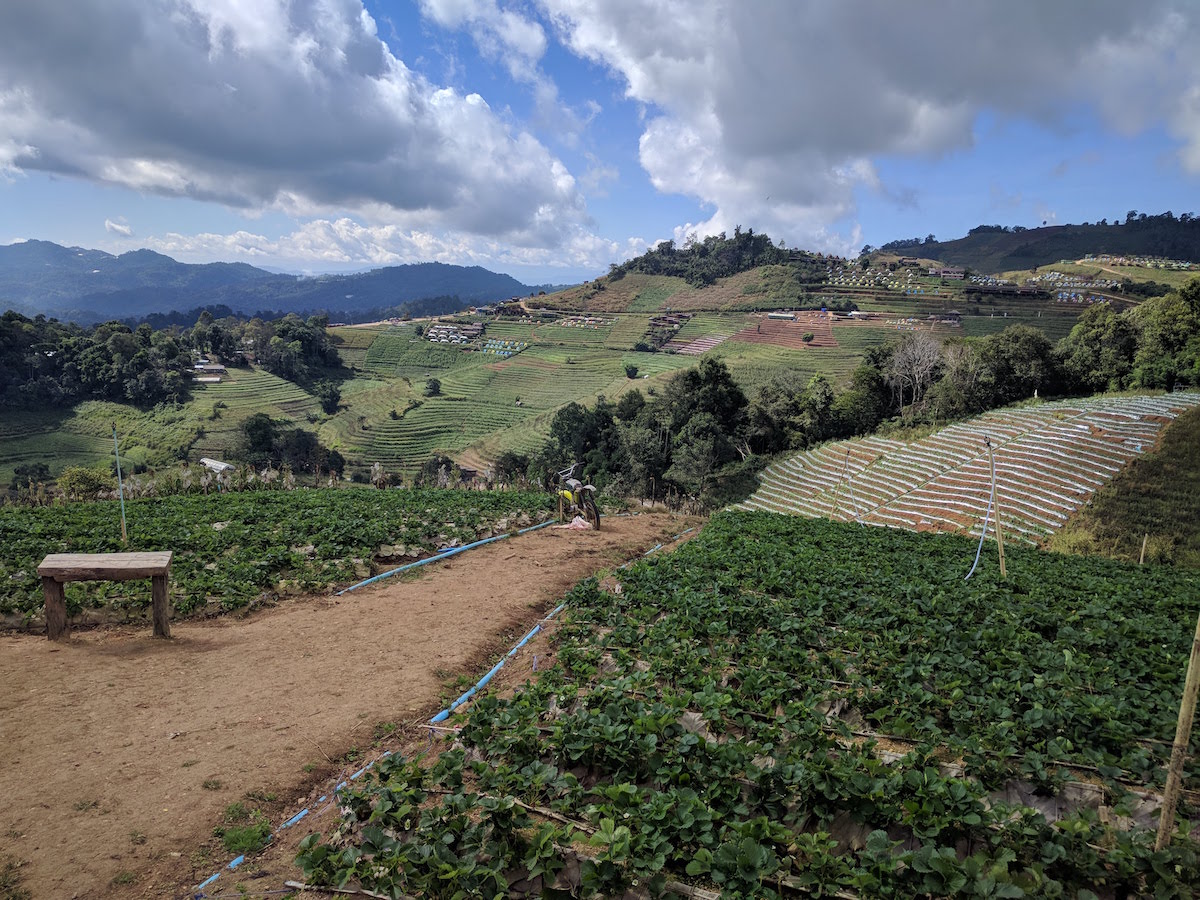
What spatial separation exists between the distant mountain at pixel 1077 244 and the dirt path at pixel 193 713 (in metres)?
168

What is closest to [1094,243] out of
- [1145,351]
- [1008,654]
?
[1145,351]

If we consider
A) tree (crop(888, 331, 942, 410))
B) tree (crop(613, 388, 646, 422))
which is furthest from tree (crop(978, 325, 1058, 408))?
tree (crop(613, 388, 646, 422))

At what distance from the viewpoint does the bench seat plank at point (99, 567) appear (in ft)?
25.3

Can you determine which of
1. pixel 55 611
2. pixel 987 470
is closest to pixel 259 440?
pixel 55 611

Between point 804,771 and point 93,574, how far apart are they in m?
8.65

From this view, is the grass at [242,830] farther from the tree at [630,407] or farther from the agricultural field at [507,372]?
the agricultural field at [507,372]

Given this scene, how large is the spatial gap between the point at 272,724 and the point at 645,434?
3928 cm

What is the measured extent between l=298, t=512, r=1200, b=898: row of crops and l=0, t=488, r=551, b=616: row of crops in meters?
6.19

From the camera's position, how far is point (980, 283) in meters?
99.6

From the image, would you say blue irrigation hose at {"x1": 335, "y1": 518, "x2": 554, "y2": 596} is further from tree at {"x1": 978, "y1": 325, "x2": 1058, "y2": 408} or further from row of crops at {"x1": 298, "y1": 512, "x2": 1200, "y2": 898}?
tree at {"x1": 978, "y1": 325, "x2": 1058, "y2": 408}

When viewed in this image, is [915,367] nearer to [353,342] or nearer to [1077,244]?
[353,342]

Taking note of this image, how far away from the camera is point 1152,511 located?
2319 centimetres

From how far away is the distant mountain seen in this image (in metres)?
135

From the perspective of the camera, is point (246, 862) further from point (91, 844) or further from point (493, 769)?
point (493, 769)
